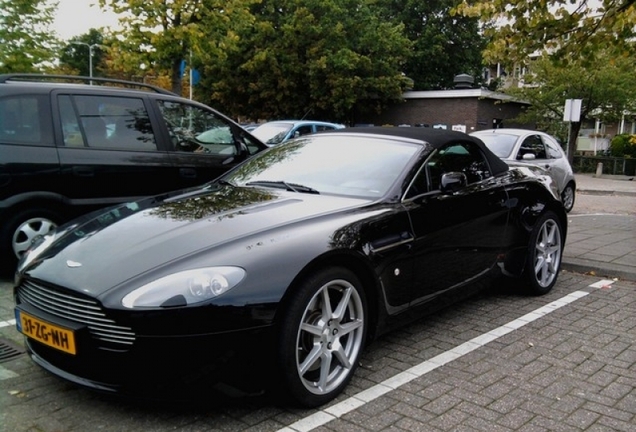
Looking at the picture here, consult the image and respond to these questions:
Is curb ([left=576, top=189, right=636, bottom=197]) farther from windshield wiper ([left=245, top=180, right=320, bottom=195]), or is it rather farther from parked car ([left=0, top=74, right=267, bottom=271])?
windshield wiper ([left=245, top=180, right=320, bottom=195])

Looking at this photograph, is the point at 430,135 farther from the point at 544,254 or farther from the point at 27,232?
the point at 27,232

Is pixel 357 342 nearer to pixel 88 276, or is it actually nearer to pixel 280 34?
pixel 88 276

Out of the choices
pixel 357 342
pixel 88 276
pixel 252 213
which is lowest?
pixel 357 342

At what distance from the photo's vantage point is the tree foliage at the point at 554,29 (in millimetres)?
8047

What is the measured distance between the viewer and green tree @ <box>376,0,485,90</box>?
3725cm

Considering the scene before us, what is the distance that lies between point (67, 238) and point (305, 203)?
56.0 inches

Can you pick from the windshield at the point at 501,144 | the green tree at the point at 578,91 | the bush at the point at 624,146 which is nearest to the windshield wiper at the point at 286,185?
the windshield at the point at 501,144

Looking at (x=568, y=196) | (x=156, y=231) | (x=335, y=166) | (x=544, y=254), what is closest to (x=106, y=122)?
(x=335, y=166)

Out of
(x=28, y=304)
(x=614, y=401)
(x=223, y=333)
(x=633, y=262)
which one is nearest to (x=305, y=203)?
(x=223, y=333)

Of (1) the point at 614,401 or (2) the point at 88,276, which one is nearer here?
(2) the point at 88,276

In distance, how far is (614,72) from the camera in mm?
24516

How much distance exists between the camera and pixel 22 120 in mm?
5293

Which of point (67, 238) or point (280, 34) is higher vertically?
point (280, 34)

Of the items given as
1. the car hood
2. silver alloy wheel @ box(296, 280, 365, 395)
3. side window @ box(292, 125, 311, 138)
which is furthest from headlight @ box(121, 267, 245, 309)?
side window @ box(292, 125, 311, 138)
